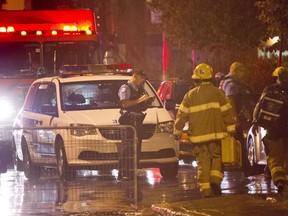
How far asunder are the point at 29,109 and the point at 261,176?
164 inches

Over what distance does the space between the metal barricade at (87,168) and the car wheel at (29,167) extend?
1.4 inches

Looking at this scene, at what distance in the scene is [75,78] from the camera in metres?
17.9

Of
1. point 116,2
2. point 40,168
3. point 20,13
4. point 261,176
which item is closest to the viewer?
point 40,168

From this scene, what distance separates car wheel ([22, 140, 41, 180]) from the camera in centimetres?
1592

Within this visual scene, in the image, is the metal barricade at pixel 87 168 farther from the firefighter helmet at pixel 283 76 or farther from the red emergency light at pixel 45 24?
the red emergency light at pixel 45 24

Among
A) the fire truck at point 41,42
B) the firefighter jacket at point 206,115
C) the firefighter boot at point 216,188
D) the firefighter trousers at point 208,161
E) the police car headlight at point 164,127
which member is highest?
the fire truck at point 41,42

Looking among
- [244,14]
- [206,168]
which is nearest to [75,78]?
[206,168]

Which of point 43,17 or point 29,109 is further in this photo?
point 43,17

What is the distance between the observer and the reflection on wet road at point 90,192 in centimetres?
1373

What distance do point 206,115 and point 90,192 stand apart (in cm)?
229

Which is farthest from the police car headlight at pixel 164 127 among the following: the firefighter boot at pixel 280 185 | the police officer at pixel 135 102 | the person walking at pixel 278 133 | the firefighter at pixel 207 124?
the firefighter at pixel 207 124

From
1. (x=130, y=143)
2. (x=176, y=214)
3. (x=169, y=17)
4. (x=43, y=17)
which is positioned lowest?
(x=176, y=214)

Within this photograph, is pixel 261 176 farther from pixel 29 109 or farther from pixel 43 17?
pixel 43 17

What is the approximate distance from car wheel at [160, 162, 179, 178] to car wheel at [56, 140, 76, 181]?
2284mm
